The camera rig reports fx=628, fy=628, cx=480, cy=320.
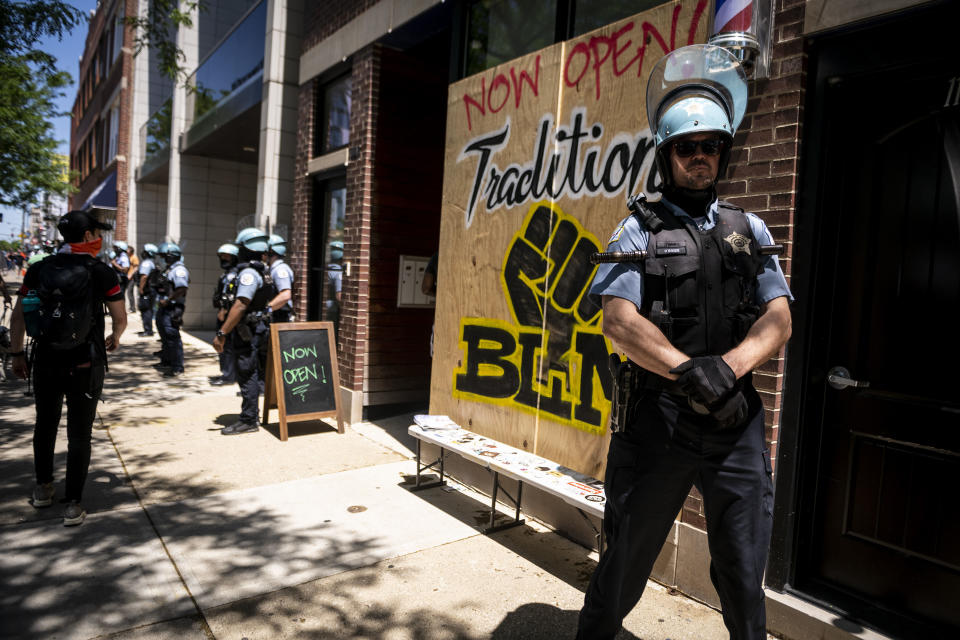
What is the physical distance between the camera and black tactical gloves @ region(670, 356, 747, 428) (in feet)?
6.66

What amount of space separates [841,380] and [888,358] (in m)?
0.22

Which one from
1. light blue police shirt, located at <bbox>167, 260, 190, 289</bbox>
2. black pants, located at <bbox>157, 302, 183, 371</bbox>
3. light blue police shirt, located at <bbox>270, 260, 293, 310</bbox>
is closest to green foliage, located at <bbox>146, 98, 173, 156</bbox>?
light blue police shirt, located at <bbox>167, 260, 190, 289</bbox>

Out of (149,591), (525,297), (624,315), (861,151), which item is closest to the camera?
(624,315)

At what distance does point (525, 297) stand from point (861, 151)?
91.6 inches

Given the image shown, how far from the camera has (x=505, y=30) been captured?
17.1 feet

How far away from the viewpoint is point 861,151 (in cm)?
301

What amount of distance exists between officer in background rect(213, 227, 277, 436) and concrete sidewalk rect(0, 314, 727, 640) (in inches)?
23.6

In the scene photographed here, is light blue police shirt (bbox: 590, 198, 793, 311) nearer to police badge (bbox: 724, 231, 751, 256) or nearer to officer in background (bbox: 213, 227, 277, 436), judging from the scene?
police badge (bbox: 724, 231, 751, 256)

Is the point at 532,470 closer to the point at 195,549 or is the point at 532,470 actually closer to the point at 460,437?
the point at 460,437

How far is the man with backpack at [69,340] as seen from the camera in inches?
157

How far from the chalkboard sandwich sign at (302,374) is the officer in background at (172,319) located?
139 inches

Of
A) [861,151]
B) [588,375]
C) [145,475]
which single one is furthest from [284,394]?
[861,151]

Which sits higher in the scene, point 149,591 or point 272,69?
point 272,69

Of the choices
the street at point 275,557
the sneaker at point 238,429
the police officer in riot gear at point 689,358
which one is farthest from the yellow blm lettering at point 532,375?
the sneaker at point 238,429
